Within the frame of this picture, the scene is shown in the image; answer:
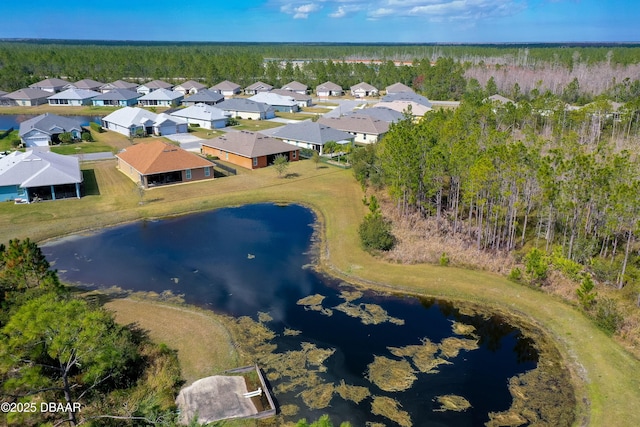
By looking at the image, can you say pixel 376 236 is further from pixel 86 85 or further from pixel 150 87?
pixel 86 85

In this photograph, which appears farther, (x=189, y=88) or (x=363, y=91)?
(x=363, y=91)

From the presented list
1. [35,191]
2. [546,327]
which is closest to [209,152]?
[35,191]

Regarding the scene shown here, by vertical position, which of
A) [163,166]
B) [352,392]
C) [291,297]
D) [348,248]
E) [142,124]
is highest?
[142,124]

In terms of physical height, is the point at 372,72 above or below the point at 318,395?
above

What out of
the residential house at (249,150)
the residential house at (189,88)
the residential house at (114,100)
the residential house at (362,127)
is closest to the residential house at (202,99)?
the residential house at (114,100)

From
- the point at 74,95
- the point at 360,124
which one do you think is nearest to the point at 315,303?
the point at 360,124

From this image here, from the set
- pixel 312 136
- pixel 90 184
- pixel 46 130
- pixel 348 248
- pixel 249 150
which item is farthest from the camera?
pixel 46 130

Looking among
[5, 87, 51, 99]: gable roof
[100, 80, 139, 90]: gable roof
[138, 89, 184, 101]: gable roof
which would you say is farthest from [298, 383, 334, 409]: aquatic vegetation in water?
[100, 80, 139, 90]: gable roof

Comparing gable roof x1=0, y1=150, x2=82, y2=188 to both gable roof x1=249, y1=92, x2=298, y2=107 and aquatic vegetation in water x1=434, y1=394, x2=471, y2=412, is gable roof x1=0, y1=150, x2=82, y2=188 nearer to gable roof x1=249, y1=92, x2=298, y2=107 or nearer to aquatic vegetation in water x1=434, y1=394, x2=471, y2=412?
aquatic vegetation in water x1=434, y1=394, x2=471, y2=412
